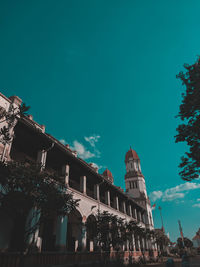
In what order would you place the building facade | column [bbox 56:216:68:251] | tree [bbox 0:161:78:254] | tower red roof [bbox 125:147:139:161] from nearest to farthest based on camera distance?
tree [bbox 0:161:78:254] → the building facade → column [bbox 56:216:68:251] → tower red roof [bbox 125:147:139:161]

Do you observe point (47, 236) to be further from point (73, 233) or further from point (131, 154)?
point (131, 154)

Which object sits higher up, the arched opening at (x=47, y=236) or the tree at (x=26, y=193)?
the tree at (x=26, y=193)

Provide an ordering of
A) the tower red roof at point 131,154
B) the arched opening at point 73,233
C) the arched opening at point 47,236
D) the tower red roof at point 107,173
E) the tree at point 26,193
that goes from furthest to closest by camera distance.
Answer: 1. the tower red roof at point 107,173
2. the tower red roof at point 131,154
3. the arched opening at point 73,233
4. the arched opening at point 47,236
5. the tree at point 26,193

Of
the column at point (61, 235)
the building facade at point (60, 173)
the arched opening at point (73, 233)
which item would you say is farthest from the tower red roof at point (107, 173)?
the column at point (61, 235)

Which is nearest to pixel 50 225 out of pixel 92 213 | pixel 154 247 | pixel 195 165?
pixel 92 213

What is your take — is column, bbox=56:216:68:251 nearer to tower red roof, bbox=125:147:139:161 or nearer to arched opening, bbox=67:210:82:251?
arched opening, bbox=67:210:82:251

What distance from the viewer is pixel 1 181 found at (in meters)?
7.35

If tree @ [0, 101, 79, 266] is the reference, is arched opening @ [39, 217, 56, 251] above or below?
below

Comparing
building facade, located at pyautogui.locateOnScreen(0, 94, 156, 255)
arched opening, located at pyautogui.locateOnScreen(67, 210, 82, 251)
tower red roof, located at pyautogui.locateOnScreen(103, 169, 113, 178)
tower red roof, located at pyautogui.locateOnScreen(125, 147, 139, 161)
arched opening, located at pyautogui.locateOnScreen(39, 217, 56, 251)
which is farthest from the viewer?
tower red roof, located at pyautogui.locateOnScreen(103, 169, 113, 178)

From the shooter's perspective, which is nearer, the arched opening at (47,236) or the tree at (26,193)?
the tree at (26,193)

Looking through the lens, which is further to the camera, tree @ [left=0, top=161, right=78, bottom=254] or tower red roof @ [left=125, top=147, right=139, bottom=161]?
tower red roof @ [left=125, top=147, right=139, bottom=161]

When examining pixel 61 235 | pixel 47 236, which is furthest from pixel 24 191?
pixel 47 236

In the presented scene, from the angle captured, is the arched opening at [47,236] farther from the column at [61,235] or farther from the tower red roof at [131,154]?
the tower red roof at [131,154]

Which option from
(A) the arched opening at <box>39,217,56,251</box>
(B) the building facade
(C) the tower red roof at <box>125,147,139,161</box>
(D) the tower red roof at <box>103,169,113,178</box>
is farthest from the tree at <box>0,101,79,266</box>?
(D) the tower red roof at <box>103,169,113,178</box>
